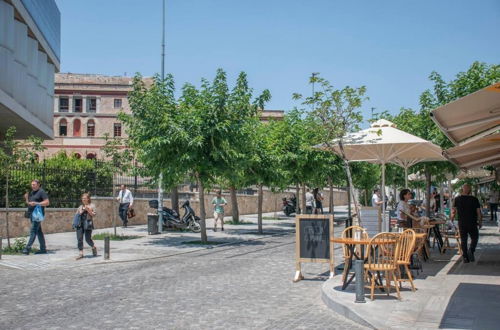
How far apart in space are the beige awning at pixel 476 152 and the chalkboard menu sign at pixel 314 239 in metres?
2.83

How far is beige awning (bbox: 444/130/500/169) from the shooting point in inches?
379

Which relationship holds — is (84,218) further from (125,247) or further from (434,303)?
(434,303)

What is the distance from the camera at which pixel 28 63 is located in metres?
30.0

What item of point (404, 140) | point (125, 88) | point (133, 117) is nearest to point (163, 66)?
point (133, 117)

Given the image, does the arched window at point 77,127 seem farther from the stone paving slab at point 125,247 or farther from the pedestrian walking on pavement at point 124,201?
the stone paving slab at point 125,247

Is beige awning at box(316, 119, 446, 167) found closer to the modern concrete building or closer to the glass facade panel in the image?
the modern concrete building

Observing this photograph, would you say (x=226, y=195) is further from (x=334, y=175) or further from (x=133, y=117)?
(x=133, y=117)

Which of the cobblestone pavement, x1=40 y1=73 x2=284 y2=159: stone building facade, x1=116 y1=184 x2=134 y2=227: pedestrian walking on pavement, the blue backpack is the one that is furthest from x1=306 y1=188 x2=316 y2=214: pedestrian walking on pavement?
x1=40 y1=73 x2=284 y2=159: stone building facade

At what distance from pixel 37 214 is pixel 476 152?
35.2 feet

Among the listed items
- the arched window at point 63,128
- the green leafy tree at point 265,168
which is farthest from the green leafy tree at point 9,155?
the arched window at point 63,128

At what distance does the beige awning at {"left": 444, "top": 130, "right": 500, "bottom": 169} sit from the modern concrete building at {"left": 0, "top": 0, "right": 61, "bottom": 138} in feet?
65.3

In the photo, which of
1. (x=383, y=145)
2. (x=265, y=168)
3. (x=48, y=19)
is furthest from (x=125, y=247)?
(x=48, y=19)

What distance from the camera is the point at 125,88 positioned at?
241 ft

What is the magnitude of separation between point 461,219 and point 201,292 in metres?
6.67
